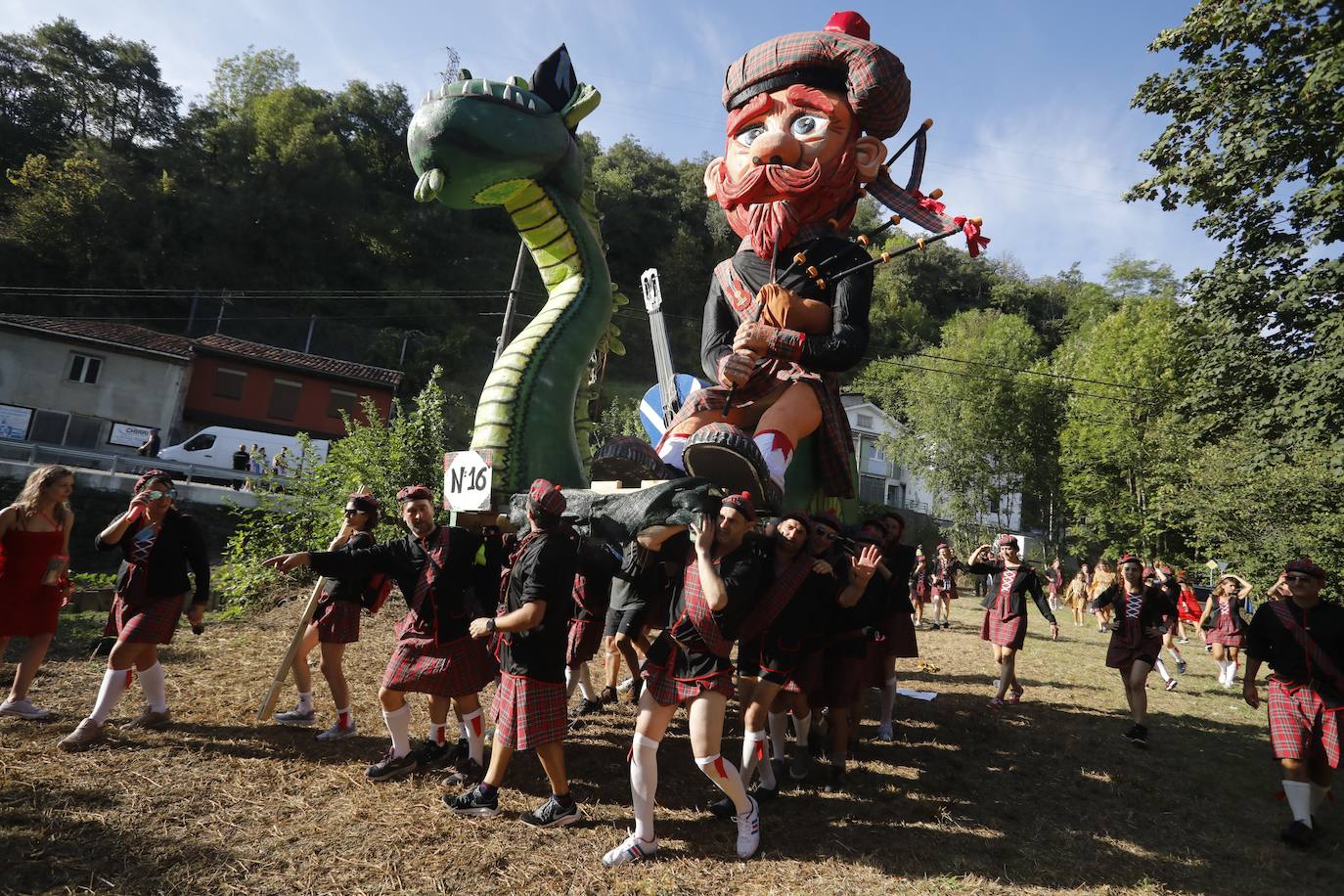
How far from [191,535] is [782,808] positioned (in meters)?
4.17

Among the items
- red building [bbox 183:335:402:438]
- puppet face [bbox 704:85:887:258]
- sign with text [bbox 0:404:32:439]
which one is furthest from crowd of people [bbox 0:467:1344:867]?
red building [bbox 183:335:402:438]

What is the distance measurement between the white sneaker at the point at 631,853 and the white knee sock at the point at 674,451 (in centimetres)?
225

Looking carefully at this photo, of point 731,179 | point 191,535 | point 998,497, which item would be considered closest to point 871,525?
point 731,179

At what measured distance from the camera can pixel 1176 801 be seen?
16.6 ft

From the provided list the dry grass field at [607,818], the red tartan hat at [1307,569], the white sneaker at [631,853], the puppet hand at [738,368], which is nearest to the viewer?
the dry grass field at [607,818]

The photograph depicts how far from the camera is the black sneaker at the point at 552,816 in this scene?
3805mm

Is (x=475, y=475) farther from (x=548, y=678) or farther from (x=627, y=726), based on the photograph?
(x=627, y=726)

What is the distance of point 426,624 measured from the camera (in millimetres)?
4230

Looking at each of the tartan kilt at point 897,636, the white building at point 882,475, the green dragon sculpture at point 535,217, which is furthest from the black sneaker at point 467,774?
the white building at point 882,475

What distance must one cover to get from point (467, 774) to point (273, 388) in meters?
27.0

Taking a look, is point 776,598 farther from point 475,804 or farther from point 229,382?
point 229,382

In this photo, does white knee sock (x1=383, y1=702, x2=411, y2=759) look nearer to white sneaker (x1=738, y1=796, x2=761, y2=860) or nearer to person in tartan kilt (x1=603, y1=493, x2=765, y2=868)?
person in tartan kilt (x1=603, y1=493, x2=765, y2=868)

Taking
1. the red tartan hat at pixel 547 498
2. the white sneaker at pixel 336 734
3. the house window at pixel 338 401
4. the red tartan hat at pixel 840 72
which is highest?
the house window at pixel 338 401

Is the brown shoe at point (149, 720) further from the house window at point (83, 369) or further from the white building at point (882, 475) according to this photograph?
the white building at point (882, 475)
